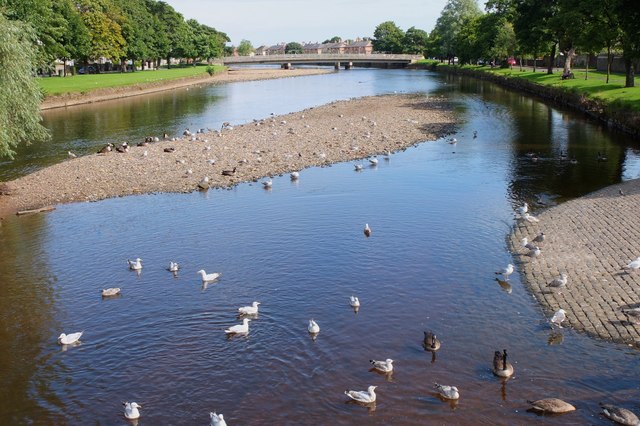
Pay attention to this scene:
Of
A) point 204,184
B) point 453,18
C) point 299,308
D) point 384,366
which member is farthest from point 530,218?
point 453,18

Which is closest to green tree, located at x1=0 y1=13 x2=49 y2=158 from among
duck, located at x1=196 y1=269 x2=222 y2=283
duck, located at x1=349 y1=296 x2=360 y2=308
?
duck, located at x1=196 y1=269 x2=222 y2=283

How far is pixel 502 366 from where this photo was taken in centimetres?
1614

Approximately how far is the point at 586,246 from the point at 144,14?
139821 mm

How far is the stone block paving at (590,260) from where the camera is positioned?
1902 centimetres

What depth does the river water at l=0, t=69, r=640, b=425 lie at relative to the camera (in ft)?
51.1

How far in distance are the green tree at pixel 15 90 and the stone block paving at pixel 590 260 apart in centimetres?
2701

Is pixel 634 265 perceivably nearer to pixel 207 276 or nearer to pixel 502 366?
pixel 502 366

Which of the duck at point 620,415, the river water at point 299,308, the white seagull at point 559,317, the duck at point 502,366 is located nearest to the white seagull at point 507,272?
the river water at point 299,308

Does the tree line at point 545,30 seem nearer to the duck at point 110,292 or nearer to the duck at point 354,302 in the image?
the duck at point 354,302

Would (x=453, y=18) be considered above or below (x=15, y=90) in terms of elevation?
above

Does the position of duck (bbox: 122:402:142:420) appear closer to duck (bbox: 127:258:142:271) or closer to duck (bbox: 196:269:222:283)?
duck (bbox: 196:269:222:283)

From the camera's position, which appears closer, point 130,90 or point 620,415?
point 620,415

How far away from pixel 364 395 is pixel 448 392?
2.10m

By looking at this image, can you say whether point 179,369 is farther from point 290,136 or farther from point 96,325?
point 290,136
